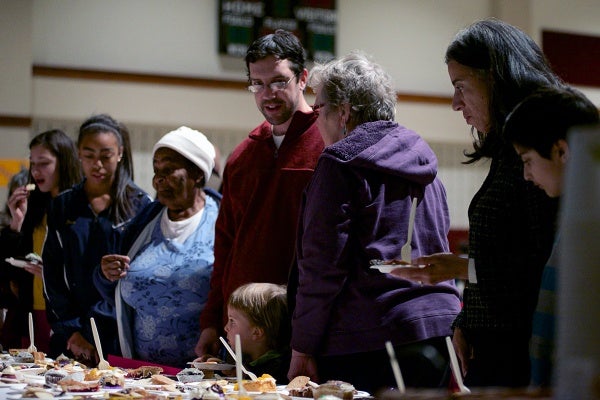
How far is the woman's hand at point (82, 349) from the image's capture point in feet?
10.8

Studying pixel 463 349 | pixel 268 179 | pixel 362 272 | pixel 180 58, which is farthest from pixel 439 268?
pixel 180 58

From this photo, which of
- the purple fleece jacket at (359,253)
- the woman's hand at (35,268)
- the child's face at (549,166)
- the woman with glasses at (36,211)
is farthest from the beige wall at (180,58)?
the child's face at (549,166)

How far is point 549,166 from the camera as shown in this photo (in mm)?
1479

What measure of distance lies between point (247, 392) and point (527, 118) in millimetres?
913

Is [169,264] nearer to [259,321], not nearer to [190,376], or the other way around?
[259,321]

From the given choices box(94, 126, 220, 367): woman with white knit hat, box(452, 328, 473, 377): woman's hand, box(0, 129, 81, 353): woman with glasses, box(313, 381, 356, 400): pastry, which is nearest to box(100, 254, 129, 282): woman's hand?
box(94, 126, 220, 367): woman with white knit hat

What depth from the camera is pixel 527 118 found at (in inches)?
58.4

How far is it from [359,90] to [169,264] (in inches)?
38.4

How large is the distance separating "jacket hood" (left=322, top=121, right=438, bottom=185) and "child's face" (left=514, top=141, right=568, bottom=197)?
74cm

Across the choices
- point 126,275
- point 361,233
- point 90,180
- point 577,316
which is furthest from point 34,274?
point 577,316

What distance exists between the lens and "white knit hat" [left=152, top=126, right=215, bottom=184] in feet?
10.2

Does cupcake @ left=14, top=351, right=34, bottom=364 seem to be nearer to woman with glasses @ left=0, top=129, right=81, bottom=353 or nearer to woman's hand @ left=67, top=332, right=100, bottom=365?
woman's hand @ left=67, top=332, right=100, bottom=365

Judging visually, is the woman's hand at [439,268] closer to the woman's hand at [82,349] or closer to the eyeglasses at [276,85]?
the eyeglasses at [276,85]

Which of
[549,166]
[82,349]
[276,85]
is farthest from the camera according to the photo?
[82,349]
